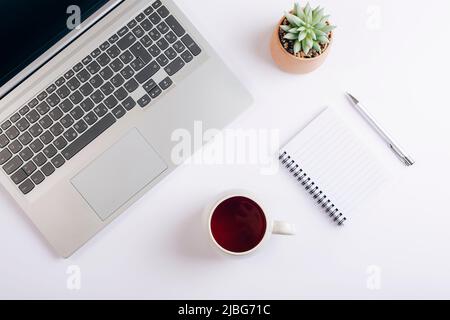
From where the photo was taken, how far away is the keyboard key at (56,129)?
73 centimetres

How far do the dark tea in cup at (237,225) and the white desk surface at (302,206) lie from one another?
67 millimetres

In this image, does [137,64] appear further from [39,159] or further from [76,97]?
[39,159]

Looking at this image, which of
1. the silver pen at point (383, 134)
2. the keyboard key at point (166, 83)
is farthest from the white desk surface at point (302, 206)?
the keyboard key at point (166, 83)

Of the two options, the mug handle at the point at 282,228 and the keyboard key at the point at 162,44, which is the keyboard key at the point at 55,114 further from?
the mug handle at the point at 282,228

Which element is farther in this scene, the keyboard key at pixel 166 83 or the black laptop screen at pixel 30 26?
the keyboard key at pixel 166 83

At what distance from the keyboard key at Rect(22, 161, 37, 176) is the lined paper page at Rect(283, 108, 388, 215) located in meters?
0.41

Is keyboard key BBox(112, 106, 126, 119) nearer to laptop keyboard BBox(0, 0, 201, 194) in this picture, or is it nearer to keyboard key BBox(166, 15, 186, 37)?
laptop keyboard BBox(0, 0, 201, 194)

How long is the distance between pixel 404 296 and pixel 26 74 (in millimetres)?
745

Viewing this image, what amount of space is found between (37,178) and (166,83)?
0.26 metres

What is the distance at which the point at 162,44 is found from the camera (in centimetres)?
76

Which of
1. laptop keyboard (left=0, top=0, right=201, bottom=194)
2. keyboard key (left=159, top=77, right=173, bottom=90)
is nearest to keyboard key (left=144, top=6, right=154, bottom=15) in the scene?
laptop keyboard (left=0, top=0, right=201, bottom=194)

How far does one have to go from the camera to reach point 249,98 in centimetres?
77

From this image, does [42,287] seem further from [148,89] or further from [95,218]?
[148,89]
